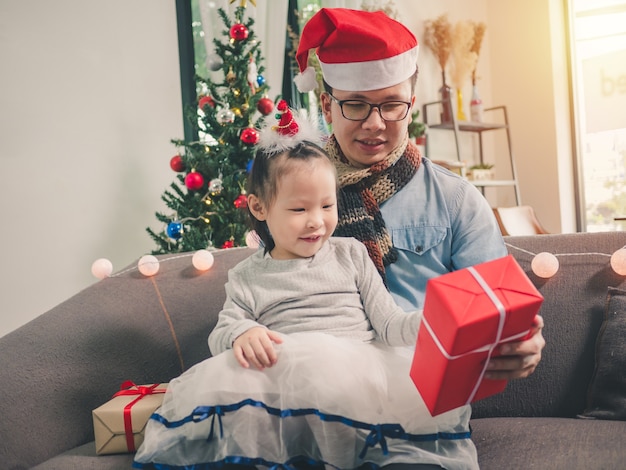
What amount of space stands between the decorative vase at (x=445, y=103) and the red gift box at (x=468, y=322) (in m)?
4.15

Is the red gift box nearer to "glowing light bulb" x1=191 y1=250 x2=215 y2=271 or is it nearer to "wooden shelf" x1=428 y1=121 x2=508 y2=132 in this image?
"glowing light bulb" x1=191 y1=250 x2=215 y2=271

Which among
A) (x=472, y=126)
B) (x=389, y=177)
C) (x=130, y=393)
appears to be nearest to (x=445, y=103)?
(x=472, y=126)

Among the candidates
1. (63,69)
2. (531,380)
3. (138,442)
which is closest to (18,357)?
(138,442)

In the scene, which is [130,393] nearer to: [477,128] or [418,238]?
[418,238]

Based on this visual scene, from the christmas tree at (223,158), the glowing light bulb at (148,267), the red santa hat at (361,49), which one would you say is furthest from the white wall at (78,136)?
the red santa hat at (361,49)

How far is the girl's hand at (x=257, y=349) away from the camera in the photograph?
1102 millimetres

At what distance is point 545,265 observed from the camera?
5.04ft

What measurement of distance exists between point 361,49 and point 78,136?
2081 mm

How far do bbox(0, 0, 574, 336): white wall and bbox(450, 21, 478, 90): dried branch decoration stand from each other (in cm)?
267

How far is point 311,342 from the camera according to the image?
3.69 ft

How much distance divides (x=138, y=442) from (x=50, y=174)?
78.5 inches

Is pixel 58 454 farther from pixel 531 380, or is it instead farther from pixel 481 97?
pixel 481 97

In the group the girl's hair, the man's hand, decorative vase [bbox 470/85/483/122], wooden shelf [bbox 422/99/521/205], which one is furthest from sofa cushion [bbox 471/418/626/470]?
decorative vase [bbox 470/85/483/122]

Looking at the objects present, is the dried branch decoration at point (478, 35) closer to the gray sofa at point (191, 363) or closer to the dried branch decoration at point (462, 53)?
the dried branch decoration at point (462, 53)
